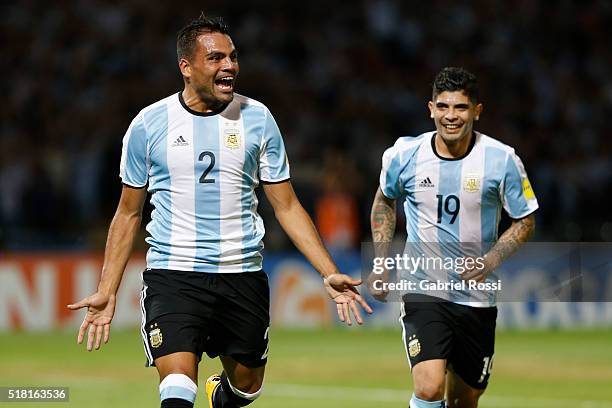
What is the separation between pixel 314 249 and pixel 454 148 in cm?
144

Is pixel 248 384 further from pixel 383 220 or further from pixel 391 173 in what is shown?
pixel 391 173

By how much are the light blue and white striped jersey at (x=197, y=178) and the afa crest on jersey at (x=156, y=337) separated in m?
0.39

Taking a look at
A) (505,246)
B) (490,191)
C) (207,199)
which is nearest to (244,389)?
(207,199)

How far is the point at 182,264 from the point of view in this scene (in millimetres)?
6965

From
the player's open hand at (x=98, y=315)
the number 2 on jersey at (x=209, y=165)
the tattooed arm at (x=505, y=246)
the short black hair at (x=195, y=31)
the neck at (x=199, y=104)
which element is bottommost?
the player's open hand at (x=98, y=315)

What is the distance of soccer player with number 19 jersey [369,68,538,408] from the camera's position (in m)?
7.65

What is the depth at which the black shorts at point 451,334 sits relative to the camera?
7.49m

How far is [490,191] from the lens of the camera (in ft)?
25.5

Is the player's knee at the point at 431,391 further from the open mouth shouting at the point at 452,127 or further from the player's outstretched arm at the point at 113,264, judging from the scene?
the player's outstretched arm at the point at 113,264

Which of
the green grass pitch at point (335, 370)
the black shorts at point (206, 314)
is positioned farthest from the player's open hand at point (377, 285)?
Result: the green grass pitch at point (335, 370)

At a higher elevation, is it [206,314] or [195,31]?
[195,31]

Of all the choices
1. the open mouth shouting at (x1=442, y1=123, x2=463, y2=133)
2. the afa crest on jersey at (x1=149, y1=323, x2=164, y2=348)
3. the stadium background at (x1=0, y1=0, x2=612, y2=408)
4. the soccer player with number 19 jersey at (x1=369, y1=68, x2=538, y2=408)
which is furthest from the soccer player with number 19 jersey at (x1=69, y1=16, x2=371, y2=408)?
the stadium background at (x1=0, y1=0, x2=612, y2=408)

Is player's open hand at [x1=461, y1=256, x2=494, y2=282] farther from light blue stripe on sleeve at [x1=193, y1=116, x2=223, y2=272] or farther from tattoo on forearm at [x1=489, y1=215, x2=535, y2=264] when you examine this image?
light blue stripe on sleeve at [x1=193, y1=116, x2=223, y2=272]

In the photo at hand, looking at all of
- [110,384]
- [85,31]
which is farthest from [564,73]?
[110,384]
